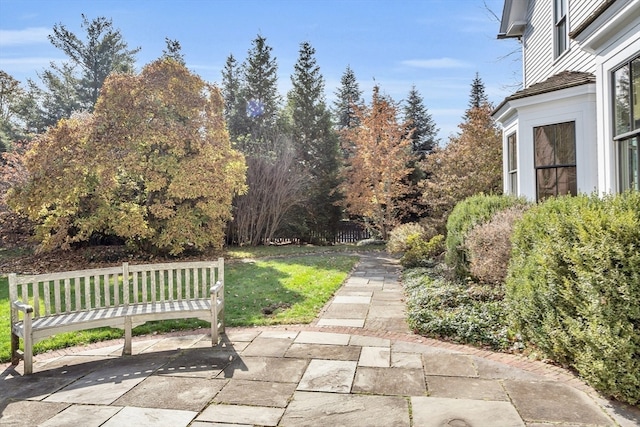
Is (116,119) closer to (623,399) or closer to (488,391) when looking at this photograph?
(488,391)

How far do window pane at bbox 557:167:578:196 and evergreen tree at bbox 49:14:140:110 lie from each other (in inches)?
1165

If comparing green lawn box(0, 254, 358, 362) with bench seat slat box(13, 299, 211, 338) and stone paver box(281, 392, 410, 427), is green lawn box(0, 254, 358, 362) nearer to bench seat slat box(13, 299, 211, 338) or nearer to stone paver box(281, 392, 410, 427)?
bench seat slat box(13, 299, 211, 338)

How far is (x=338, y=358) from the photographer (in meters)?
4.31

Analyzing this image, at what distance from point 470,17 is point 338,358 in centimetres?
1279

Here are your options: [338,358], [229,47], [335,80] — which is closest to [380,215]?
[338,358]

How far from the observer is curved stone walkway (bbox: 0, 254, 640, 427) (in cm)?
303

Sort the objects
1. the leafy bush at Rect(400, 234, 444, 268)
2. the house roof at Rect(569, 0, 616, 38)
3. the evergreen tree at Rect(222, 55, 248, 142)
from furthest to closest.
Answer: the evergreen tree at Rect(222, 55, 248, 142) → the leafy bush at Rect(400, 234, 444, 268) → the house roof at Rect(569, 0, 616, 38)

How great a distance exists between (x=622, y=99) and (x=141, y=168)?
10.9 m

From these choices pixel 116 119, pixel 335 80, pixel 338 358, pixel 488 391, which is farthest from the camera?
pixel 335 80

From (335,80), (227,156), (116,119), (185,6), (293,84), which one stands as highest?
(335,80)

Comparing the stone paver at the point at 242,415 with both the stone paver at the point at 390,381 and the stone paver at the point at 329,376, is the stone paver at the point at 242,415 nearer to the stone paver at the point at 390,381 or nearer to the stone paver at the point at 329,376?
the stone paver at the point at 329,376


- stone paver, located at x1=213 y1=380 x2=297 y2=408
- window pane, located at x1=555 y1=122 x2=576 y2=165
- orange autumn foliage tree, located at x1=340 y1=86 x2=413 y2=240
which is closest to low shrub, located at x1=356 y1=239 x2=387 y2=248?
orange autumn foliage tree, located at x1=340 y1=86 x2=413 y2=240

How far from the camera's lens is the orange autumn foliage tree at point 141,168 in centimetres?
1068

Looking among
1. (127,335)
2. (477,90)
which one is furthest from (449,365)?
(477,90)
